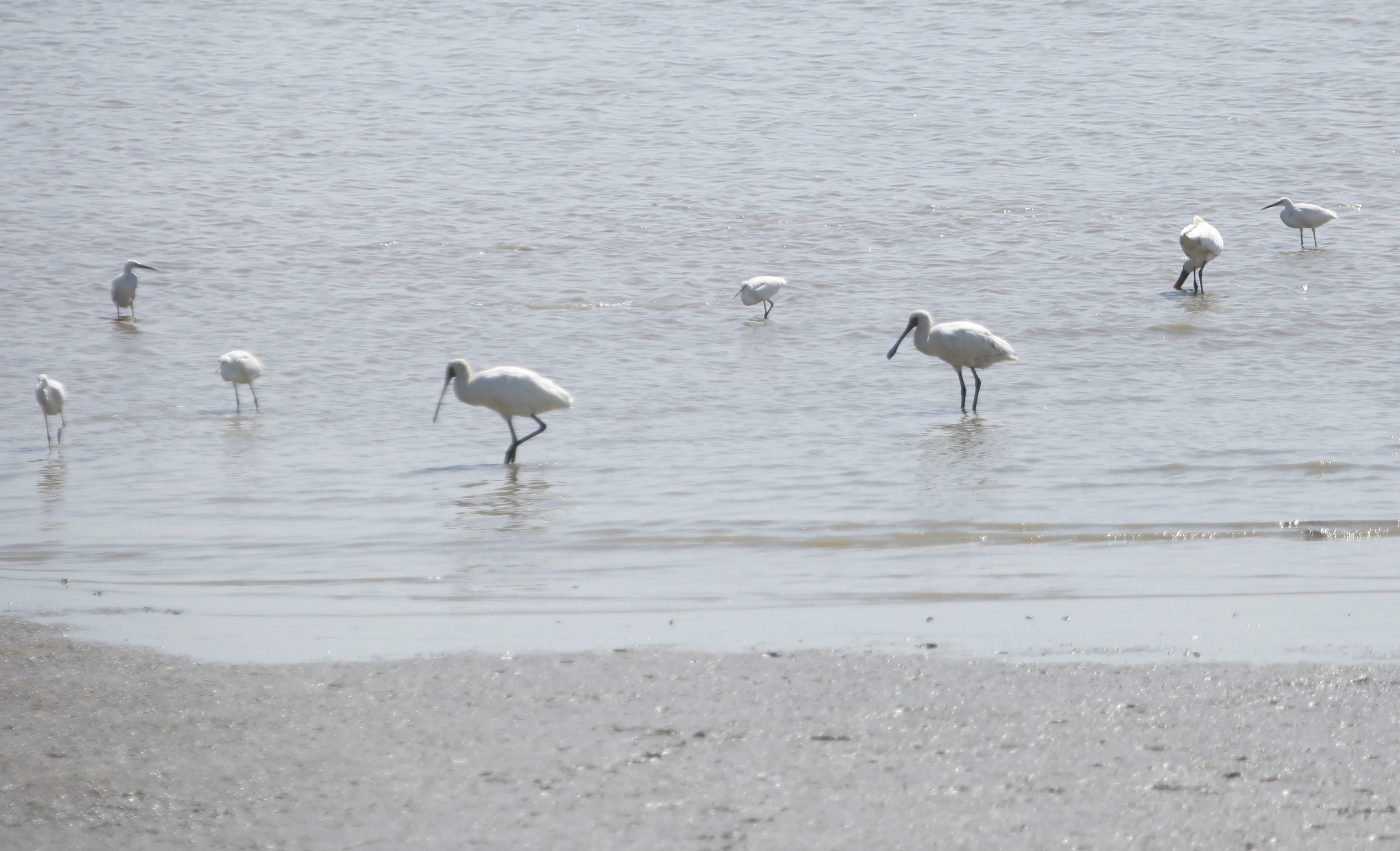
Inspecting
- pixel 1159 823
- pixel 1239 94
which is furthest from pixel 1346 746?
pixel 1239 94

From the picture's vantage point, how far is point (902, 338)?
515 inches


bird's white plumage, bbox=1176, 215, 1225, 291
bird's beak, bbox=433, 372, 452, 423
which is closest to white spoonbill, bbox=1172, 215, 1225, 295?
bird's white plumage, bbox=1176, 215, 1225, 291

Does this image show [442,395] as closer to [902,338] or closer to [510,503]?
[510,503]

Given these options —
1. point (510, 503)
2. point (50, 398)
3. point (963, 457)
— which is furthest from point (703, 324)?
point (510, 503)

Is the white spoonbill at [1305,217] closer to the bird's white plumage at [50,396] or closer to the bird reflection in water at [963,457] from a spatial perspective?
the bird reflection in water at [963,457]

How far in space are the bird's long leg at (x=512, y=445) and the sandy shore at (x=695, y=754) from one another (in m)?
4.80

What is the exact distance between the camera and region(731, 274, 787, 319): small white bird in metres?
15.5

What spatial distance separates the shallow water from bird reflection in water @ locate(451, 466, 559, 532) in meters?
0.05

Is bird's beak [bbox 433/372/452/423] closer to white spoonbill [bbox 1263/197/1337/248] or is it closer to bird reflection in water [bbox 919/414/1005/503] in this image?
bird reflection in water [bbox 919/414/1005/503]

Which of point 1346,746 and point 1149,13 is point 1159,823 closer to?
point 1346,746

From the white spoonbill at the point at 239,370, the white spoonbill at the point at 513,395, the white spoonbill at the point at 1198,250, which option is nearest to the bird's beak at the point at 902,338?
the white spoonbill at the point at 513,395

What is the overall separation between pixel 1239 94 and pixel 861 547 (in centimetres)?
2093

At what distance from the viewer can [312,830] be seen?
4.06m

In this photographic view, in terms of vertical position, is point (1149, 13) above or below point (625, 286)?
above
